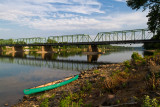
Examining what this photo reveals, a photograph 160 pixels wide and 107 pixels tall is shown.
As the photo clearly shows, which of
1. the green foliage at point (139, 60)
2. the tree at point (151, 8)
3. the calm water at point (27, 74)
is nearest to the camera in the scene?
the calm water at point (27, 74)

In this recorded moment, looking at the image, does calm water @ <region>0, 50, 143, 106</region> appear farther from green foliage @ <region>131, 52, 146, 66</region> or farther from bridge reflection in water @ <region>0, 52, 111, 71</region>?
green foliage @ <region>131, 52, 146, 66</region>

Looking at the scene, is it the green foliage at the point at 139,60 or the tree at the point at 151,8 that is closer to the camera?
the green foliage at the point at 139,60

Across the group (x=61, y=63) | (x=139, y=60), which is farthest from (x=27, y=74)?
(x=139, y=60)

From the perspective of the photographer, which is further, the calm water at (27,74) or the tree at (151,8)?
the tree at (151,8)

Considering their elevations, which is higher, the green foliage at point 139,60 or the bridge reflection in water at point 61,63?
the green foliage at point 139,60

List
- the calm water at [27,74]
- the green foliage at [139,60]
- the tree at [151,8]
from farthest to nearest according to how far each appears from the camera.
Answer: the tree at [151,8], the green foliage at [139,60], the calm water at [27,74]

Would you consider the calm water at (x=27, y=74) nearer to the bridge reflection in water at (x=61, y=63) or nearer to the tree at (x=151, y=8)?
the bridge reflection in water at (x=61, y=63)

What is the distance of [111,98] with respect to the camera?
27.9ft

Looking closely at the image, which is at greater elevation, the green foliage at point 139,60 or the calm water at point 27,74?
the green foliage at point 139,60

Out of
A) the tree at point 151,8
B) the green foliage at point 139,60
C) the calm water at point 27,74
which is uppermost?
the tree at point 151,8

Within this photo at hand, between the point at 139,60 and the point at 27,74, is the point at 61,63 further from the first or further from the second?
the point at 139,60

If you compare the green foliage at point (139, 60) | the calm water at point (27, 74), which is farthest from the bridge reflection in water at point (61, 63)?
the green foliage at point (139, 60)

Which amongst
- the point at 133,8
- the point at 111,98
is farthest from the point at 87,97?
the point at 133,8

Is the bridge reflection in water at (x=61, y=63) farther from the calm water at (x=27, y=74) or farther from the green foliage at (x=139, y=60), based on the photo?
the green foliage at (x=139, y=60)
